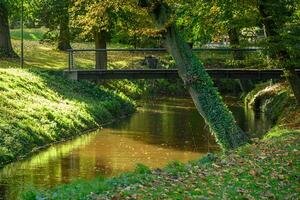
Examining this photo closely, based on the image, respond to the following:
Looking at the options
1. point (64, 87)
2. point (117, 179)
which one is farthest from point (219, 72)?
point (117, 179)

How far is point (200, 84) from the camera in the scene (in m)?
22.8

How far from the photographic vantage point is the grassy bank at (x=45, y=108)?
82.3 feet

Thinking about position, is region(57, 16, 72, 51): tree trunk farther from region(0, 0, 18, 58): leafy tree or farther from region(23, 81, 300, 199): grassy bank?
region(23, 81, 300, 199): grassy bank

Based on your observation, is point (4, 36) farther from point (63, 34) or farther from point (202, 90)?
point (202, 90)

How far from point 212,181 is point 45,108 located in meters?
17.8

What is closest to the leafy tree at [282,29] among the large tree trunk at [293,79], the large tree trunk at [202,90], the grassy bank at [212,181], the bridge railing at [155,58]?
the large tree trunk at [293,79]

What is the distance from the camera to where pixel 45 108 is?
30.6m

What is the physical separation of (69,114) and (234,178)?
18.1 metres

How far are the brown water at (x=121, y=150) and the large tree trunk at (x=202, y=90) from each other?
241cm

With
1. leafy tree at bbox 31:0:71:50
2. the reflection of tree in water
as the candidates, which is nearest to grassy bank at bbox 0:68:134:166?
the reflection of tree in water

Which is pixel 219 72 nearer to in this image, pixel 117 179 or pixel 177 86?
pixel 177 86

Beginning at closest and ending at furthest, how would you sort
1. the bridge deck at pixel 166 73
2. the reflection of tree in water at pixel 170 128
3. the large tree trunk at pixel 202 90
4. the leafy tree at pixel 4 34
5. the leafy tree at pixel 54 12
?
1. the large tree trunk at pixel 202 90
2. the reflection of tree in water at pixel 170 128
3. the bridge deck at pixel 166 73
4. the leafy tree at pixel 54 12
5. the leafy tree at pixel 4 34

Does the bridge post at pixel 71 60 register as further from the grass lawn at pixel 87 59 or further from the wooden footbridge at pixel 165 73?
the grass lawn at pixel 87 59

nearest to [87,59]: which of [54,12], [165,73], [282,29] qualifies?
[54,12]
